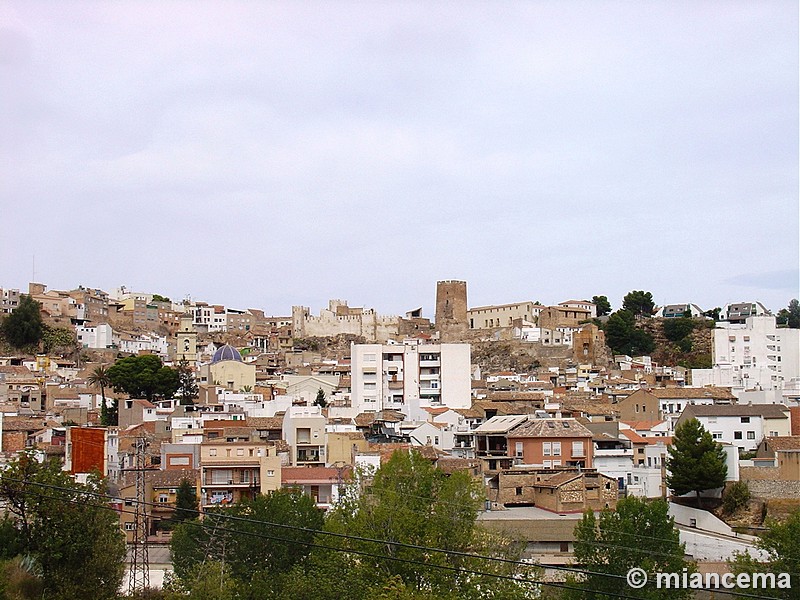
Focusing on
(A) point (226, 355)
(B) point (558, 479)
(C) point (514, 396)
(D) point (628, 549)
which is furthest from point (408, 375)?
(D) point (628, 549)

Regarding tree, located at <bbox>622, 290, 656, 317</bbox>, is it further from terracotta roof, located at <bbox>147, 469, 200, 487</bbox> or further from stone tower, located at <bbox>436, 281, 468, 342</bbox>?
terracotta roof, located at <bbox>147, 469, 200, 487</bbox>

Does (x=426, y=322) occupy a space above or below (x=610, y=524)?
above

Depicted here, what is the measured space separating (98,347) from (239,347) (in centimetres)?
1164

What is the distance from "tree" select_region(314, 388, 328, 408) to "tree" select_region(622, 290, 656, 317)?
39382 mm

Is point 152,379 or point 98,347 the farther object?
point 98,347

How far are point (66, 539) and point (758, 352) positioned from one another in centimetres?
4910

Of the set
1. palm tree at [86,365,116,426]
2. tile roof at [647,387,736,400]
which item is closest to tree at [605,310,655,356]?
tile roof at [647,387,736,400]

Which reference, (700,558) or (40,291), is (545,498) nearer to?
(700,558)

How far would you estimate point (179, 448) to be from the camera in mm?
31234

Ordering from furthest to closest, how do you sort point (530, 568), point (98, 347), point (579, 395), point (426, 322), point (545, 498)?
point (426, 322), point (98, 347), point (579, 395), point (545, 498), point (530, 568)

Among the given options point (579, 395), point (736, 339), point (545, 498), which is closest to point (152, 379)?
point (579, 395)

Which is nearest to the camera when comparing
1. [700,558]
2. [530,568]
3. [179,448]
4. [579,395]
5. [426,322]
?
[530,568]

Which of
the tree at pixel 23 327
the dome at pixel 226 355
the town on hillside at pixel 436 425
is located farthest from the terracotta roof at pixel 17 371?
the dome at pixel 226 355

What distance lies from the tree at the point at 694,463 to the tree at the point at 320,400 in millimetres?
19157
